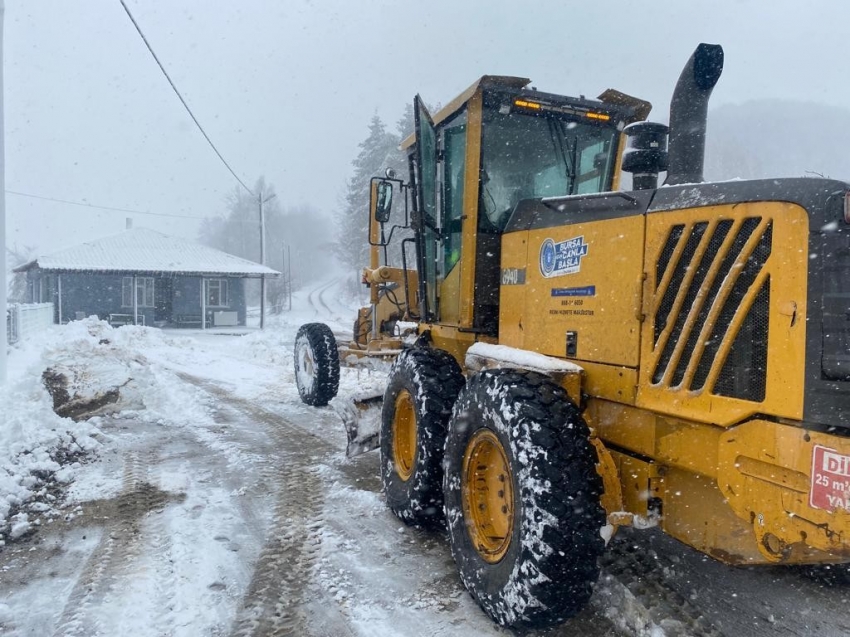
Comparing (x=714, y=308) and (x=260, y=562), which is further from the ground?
(x=714, y=308)

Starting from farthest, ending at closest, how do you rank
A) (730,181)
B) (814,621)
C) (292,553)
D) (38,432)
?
(38,432) < (292,553) < (814,621) < (730,181)

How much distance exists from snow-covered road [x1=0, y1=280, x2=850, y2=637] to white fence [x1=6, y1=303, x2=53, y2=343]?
28.4 feet

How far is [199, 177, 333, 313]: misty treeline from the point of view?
76625 millimetres

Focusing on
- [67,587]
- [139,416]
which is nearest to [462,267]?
[67,587]

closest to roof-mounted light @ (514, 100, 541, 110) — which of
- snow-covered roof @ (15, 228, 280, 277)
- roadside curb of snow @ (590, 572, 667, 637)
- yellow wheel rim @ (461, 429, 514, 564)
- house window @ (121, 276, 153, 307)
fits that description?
yellow wheel rim @ (461, 429, 514, 564)

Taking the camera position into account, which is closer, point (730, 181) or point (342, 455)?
point (730, 181)

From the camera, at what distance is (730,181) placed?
2639mm

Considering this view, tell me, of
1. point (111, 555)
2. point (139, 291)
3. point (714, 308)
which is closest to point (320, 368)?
point (111, 555)

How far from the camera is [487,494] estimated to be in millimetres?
3467

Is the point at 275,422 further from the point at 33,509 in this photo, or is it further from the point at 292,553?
the point at 292,553

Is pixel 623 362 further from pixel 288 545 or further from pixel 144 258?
pixel 144 258

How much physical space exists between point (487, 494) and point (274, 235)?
286 ft

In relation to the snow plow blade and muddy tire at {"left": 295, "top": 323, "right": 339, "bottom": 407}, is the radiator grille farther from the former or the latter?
muddy tire at {"left": 295, "top": 323, "right": 339, "bottom": 407}

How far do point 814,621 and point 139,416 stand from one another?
7.21 meters
